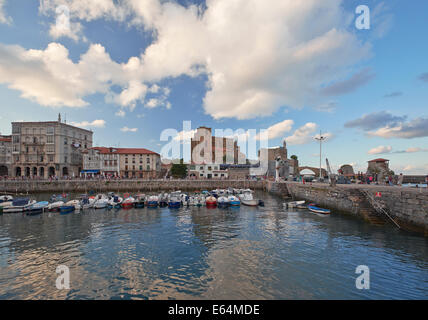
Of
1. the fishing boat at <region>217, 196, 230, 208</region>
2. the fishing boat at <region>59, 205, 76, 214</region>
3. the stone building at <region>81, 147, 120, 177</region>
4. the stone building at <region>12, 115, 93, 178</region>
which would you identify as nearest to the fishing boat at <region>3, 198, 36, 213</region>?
the fishing boat at <region>59, 205, 76, 214</region>

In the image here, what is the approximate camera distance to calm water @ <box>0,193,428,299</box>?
1044 centimetres

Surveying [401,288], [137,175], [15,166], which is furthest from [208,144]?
[401,288]

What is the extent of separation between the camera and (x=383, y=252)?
15.4 m

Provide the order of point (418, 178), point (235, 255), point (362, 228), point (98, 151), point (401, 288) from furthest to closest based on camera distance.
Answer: point (98, 151), point (418, 178), point (362, 228), point (235, 255), point (401, 288)

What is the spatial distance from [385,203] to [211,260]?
23.5 meters

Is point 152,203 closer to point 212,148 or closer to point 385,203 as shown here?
point 385,203

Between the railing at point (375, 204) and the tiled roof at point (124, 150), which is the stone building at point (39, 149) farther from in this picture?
the railing at point (375, 204)

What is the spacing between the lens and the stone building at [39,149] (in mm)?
80750

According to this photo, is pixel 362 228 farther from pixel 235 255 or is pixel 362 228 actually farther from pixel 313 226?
pixel 235 255

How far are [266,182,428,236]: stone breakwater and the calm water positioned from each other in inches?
61.1

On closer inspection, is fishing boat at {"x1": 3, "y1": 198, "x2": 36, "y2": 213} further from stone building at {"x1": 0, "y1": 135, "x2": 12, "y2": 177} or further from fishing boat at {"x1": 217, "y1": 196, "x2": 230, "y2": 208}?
stone building at {"x1": 0, "y1": 135, "x2": 12, "y2": 177}

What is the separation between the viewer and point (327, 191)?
111 feet

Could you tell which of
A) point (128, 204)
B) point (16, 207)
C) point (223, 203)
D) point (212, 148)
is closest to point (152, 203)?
point (128, 204)
